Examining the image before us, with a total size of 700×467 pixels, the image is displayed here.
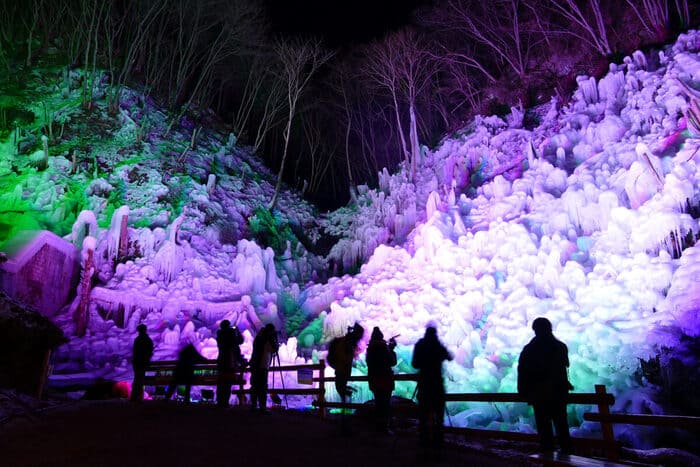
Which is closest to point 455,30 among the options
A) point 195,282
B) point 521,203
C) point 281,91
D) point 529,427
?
point 281,91

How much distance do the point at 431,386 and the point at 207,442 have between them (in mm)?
3079

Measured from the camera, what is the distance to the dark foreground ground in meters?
5.57

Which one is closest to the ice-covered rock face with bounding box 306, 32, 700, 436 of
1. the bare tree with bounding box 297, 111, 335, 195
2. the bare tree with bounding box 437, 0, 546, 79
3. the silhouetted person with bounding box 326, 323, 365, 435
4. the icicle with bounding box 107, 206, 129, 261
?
the silhouetted person with bounding box 326, 323, 365, 435

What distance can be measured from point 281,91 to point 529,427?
25922 mm

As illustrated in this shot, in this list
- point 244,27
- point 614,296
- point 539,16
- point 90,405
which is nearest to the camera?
point 90,405

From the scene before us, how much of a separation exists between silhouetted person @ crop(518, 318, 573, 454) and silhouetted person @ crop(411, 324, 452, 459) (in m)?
0.96

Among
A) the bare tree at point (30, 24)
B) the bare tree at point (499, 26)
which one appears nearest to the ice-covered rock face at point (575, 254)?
the bare tree at point (499, 26)

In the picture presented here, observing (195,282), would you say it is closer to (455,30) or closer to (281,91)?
(281,91)

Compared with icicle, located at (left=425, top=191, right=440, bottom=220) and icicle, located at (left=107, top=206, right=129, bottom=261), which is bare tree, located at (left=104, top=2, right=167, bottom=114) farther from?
icicle, located at (left=425, top=191, right=440, bottom=220)

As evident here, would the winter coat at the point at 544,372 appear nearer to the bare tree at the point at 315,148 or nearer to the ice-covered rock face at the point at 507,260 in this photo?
the ice-covered rock face at the point at 507,260

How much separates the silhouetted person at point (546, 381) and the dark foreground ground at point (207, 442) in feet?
2.32

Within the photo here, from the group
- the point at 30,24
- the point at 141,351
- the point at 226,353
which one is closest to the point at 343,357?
the point at 226,353

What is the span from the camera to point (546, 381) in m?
5.52

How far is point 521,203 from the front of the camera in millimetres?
16781
